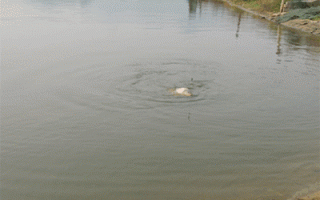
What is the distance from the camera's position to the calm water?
715 cm

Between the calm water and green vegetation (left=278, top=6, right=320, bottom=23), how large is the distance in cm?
1097

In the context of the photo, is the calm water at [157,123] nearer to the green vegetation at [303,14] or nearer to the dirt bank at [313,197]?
the dirt bank at [313,197]

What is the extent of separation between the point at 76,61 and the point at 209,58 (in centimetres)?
744

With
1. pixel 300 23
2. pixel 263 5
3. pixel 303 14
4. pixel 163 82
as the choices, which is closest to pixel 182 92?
pixel 163 82

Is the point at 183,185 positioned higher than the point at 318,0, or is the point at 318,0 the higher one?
the point at 318,0

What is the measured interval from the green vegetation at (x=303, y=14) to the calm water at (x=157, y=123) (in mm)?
10970

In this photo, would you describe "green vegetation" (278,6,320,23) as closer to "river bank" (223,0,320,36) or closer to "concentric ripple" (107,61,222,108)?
"river bank" (223,0,320,36)

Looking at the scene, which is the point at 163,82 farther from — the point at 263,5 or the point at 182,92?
the point at 263,5

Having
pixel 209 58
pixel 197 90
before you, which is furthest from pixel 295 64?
pixel 197 90

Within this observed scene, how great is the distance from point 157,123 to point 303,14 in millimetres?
26734

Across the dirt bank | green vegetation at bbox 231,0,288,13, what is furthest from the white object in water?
green vegetation at bbox 231,0,288,13

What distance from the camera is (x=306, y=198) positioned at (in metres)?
6.10

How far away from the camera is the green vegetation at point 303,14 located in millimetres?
30031

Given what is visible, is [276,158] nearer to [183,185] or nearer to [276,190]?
[276,190]
